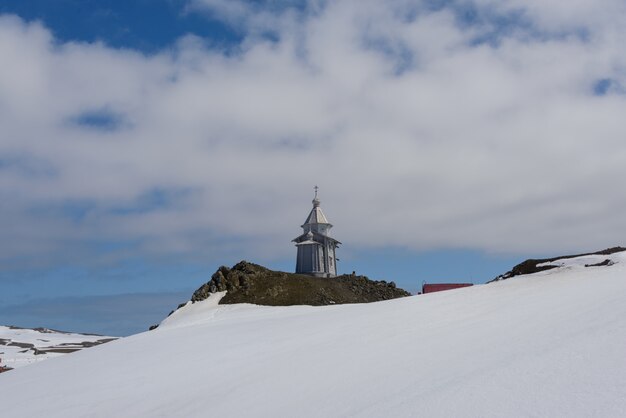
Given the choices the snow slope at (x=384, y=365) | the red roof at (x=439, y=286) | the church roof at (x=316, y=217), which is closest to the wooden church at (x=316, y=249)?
the church roof at (x=316, y=217)

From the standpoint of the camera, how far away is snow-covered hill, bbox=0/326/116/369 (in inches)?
1984

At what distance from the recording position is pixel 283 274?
1930 inches

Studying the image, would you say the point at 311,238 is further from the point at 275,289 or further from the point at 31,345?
the point at 31,345

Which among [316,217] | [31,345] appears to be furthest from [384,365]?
[31,345]

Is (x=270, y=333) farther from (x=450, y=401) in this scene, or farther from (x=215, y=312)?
(x=215, y=312)

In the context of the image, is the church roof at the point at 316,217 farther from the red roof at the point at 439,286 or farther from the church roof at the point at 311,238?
the red roof at the point at 439,286

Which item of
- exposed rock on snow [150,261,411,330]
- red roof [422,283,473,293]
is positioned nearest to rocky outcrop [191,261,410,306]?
exposed rock on snow [150,261,411,330]

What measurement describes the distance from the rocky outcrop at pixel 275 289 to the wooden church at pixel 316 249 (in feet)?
23.1

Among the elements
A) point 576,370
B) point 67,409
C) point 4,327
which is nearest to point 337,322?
point 67,409

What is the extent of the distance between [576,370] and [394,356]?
5418 millimetres

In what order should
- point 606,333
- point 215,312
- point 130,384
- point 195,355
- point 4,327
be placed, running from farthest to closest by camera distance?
point 4,327, point 215,312, point 195,355, point 130,384, point 606,333

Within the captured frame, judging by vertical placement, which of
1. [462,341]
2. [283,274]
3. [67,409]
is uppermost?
[283,274]

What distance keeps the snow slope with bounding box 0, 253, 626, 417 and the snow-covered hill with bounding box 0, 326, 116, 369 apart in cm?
2665

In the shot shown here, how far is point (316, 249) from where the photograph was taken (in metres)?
58.8
